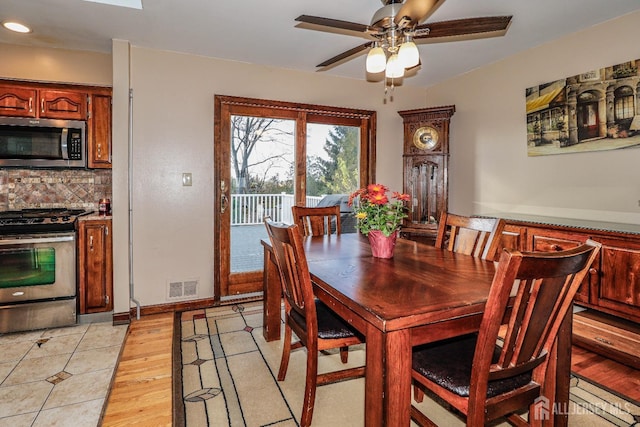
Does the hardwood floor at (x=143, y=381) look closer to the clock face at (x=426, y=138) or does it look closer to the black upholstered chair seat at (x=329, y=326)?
the black upholstered chair seat at (x=329, y=326)

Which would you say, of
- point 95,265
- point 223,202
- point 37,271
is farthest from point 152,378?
point 223,202

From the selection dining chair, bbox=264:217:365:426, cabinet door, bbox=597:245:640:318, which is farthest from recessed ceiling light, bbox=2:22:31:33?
cabinet door, bbox=597:245:640:318

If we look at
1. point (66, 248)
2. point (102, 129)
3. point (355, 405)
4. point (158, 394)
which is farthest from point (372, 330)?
point (102, 129)

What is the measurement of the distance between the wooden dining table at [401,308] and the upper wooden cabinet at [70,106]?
248 cm

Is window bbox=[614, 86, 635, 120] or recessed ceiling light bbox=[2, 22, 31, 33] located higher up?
recessed ceiling light bbox=[2, 22, 31, 33]

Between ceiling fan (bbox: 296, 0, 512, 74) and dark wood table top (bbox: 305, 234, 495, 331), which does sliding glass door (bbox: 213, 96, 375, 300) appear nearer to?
dark wood table top (bbox: 305, 234, 495, 331)

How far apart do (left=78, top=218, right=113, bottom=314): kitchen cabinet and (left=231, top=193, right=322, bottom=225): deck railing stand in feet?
3.90

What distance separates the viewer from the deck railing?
149 inches

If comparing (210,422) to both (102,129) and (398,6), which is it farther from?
(102,129)

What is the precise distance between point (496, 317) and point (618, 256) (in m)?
1.83

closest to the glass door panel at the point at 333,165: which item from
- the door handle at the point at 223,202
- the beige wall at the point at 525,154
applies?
the door handle at the point at 223,202

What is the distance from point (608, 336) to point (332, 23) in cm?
276

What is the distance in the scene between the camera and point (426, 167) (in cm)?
422

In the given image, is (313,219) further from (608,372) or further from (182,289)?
(608,372)
